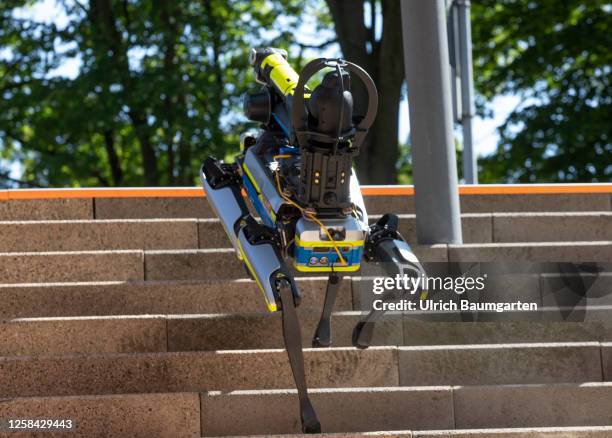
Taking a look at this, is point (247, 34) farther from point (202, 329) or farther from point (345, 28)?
point (202, 329)

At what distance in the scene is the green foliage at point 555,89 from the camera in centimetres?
1978

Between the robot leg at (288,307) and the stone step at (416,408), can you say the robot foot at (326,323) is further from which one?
the robot leg at (288,307)

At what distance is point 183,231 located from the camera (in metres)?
8.59

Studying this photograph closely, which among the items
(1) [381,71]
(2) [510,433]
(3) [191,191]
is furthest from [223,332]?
(1) [381,71]

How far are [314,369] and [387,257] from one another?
1034 mm

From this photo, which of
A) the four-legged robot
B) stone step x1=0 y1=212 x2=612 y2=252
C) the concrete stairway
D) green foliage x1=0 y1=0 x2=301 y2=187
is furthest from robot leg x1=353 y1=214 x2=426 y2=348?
green foliage x1=0 y1=0 x2=301 y2=187

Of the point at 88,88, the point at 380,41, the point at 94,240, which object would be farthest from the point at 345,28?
the point at 94,240

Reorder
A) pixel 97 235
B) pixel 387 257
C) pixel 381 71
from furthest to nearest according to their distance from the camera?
pixel 381 71, pixel 97 235, pixel 387 257

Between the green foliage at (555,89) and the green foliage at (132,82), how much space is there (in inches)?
165

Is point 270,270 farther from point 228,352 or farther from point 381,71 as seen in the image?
point 381,71

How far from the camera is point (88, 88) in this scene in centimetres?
1888

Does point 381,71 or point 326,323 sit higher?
point 381,71

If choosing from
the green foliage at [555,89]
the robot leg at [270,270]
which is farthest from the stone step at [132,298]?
the green foliage at [555,89]

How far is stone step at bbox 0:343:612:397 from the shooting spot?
675 centimetres
